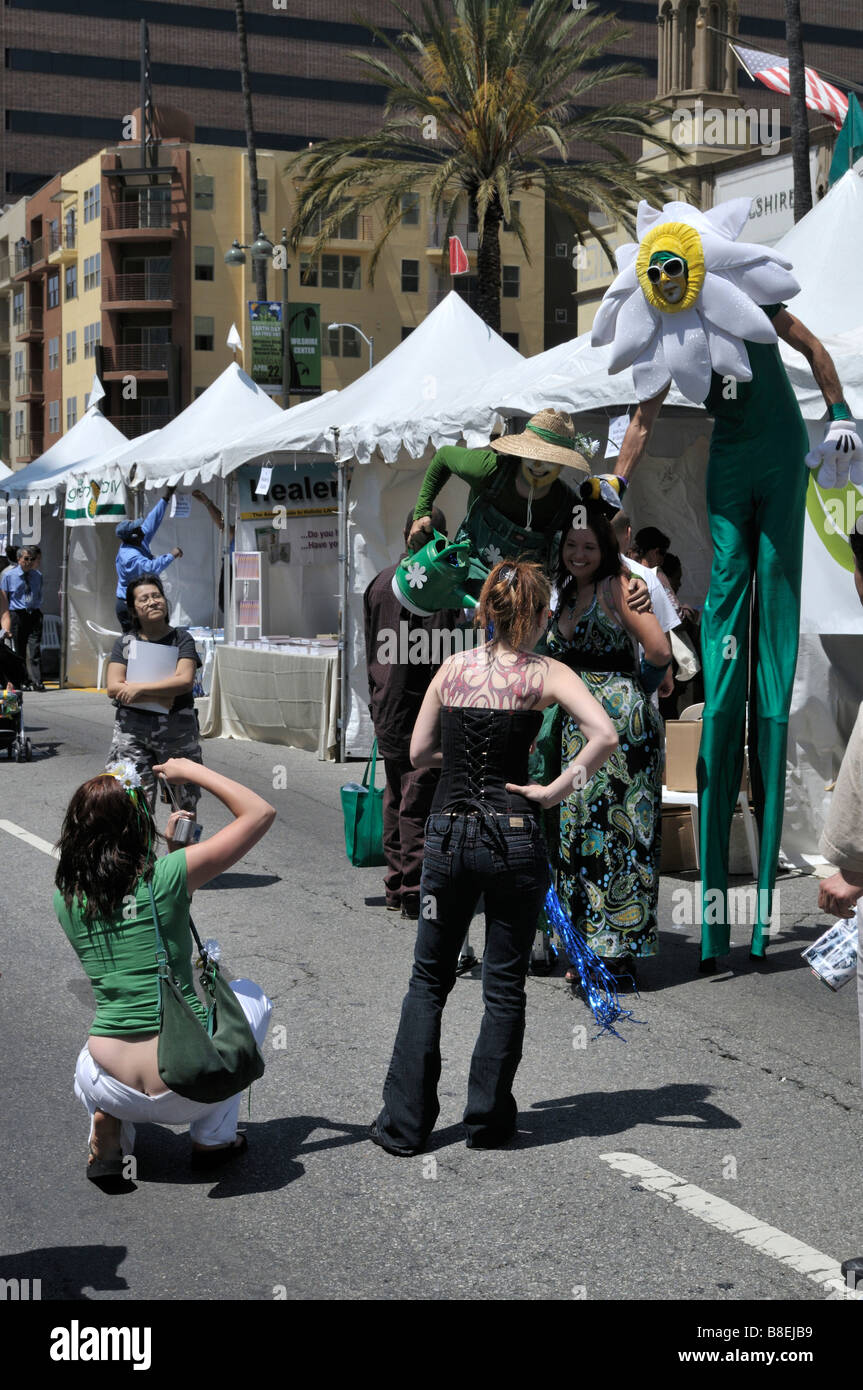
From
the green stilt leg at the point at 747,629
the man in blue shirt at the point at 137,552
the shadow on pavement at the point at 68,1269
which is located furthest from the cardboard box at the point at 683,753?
the man in blue shirt at the point at 137,552

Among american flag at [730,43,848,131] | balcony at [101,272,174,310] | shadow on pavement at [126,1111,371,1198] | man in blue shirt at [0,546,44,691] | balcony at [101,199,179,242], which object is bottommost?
shadow on pavement at [126,1111,371,1198]

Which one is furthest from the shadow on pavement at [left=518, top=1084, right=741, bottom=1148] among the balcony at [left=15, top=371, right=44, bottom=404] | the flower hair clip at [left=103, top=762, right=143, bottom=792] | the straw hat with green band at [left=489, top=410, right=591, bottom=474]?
the balcony at [left=15, top=371, right=44, bottom=404]

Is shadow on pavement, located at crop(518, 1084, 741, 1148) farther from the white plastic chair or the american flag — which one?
the american flag

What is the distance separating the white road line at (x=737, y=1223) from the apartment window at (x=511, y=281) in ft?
225

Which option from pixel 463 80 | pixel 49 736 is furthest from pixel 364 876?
pixel 463 80

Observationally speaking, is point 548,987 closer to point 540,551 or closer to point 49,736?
point 540,551

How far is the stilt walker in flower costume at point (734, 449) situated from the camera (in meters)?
6.70

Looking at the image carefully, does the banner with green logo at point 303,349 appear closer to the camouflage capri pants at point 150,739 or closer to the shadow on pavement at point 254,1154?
the camouflage capri pants at point 150,739

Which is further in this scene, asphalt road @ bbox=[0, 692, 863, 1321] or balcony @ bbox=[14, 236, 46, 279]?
balcony @ bbox=[14, 236, 46, 279]

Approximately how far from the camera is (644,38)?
280 feet

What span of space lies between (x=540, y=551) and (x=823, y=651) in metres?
3.02

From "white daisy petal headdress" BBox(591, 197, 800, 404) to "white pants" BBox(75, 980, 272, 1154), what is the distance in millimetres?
3433

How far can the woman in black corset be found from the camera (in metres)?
4.63

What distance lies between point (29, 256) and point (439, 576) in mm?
75253
